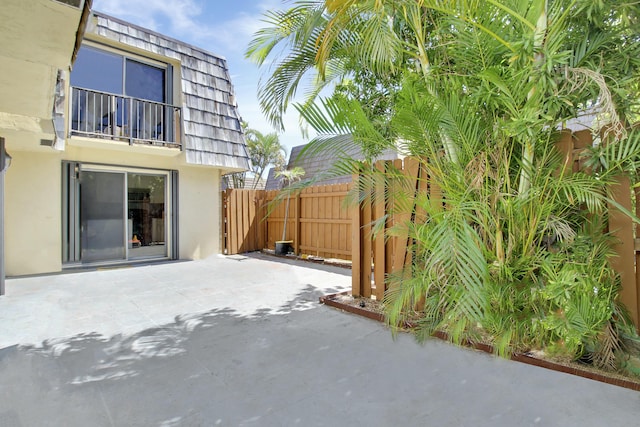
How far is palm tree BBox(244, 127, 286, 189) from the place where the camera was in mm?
17031

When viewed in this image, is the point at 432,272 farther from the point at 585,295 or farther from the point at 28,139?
the point at 28,139

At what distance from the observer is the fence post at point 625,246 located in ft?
7.91

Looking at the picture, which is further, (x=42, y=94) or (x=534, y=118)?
(x=42, y=94)

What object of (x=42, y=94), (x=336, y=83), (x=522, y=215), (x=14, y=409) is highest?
(x=336, y=83)

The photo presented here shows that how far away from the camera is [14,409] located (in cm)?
204

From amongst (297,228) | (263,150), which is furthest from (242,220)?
(263,150)

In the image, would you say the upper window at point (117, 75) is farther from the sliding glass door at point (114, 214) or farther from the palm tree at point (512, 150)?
the palm tree at point (512, 150)

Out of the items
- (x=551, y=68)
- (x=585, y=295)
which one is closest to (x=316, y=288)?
(x=585, y=295)

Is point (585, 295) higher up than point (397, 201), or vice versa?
point (397, 201)

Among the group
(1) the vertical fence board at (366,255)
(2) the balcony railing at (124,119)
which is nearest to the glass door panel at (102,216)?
(2) the balcony railing at (124,119)

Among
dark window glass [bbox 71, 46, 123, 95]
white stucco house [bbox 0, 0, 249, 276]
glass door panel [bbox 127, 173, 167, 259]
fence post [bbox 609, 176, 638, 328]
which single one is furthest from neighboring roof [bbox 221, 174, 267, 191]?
fence post [bbox 609, 176, 638, 328]

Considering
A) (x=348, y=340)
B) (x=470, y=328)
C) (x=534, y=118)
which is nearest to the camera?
(x=534, y=118)

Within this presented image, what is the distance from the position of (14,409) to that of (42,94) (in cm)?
296

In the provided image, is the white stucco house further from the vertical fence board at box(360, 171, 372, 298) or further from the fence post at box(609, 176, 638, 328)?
the fence post at box(609, 176, 638, 328)
